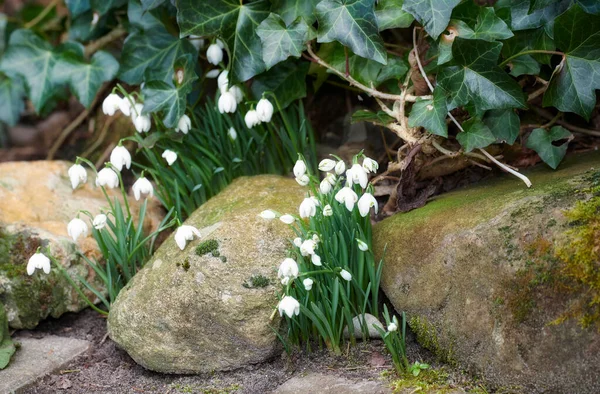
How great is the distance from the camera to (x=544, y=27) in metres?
2.16

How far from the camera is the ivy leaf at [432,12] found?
81.8 inches

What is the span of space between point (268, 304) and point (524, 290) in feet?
2.54

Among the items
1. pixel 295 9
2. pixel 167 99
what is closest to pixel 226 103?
pixel 167 99

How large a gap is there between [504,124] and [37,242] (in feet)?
5.70

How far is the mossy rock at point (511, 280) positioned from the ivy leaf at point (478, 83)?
28cm

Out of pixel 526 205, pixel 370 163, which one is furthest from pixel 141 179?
pixel 526 205

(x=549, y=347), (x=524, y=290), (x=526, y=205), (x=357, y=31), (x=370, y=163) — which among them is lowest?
(x=549, y=347)

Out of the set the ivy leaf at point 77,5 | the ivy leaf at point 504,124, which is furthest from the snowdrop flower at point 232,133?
the ivy leaf at point 77,5

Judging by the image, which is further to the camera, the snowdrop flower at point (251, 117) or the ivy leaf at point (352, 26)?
the snowdrop flower at point (251, 117)

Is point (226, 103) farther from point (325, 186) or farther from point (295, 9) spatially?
point (325, 186)

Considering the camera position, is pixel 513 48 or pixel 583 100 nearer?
pixel 583 100

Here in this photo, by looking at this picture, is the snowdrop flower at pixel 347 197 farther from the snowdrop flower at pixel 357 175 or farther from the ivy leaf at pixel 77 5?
the ivy leaf at pixel 77 5

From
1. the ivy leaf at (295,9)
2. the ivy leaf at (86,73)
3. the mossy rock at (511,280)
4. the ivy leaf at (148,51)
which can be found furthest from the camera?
the ivy leaf at (86,73)

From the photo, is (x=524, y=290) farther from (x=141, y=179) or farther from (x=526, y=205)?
(x=141, y=179)
